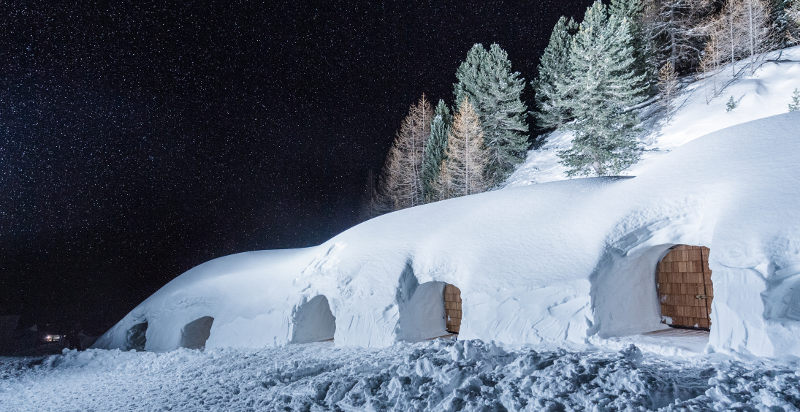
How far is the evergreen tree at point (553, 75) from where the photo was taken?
1325 inches

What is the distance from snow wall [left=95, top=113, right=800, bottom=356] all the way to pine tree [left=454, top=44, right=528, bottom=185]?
18.5m

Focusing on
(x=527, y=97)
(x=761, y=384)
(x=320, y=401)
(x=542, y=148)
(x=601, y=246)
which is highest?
(x=527, y=97)

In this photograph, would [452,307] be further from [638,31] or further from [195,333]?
[638,31]

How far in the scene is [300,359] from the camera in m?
10.2

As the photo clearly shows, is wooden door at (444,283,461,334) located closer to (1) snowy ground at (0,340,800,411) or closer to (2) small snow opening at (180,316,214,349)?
(1) snowy ground at (0,340,800,411)

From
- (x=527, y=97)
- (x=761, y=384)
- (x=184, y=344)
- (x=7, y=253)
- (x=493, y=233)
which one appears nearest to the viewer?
(x=761, y=384)

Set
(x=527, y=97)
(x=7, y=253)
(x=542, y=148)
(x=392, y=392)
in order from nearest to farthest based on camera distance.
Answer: (x=392, y=392) < (x=7, y=253) < (x=542, y=148) < (x=527, y=97)

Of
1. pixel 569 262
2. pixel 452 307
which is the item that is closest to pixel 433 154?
pixel 452 307

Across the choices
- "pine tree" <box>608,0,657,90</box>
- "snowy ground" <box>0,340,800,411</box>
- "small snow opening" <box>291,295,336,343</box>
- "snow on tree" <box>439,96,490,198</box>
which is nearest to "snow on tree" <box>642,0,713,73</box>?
"pine tree" <box>608,0,657,90</box>

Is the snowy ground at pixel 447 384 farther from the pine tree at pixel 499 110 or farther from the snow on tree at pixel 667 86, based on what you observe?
the snow on tree at pixel 667 86

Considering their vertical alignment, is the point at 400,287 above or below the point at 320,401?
above

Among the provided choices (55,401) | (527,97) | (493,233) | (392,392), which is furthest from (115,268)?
(527,97)

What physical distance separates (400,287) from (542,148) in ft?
80.2

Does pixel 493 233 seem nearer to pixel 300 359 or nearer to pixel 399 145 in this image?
pixel 300 359
